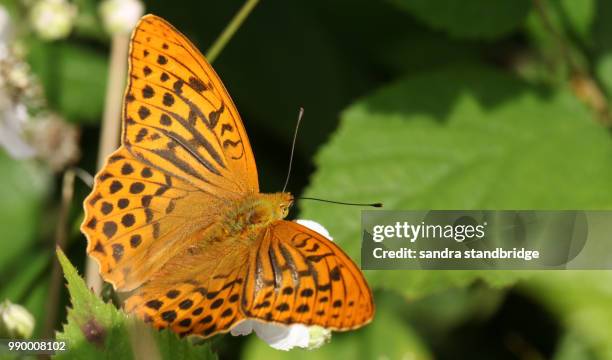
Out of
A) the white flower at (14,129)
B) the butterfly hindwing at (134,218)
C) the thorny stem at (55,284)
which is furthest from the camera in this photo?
the white flower at (14,129)

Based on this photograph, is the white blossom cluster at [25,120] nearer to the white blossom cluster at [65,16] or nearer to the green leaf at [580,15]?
the white blossom cluster at [65,16]

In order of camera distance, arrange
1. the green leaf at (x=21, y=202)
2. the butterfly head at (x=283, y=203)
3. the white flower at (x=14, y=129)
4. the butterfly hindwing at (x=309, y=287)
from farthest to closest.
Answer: the green leaf at (x=21, y=202) < the white flower at (x=14, y=129) < the butterfly head at (x=283, y=203) < the butterfly hindwing at (x=309, y=287)

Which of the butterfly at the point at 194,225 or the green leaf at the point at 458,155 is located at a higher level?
the butterfly at the point at 194,225

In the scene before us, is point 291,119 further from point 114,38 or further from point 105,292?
point 105,292

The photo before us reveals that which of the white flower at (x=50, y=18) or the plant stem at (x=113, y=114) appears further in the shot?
the white flower at (x=50, y=18)

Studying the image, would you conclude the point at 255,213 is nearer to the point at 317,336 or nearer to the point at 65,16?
the point at 317,336

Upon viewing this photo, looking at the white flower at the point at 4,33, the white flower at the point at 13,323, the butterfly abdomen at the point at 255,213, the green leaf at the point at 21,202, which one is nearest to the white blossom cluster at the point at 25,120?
the white flower at the point at 4,33

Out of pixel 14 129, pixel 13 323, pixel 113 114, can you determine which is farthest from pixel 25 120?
pixel 13 323
